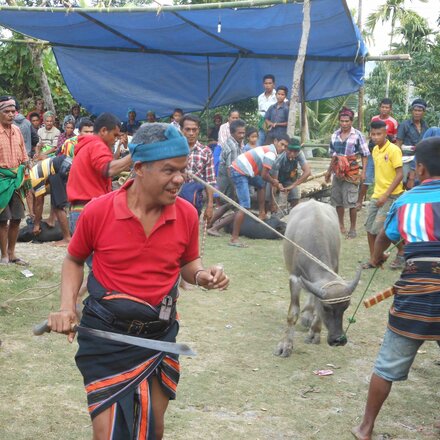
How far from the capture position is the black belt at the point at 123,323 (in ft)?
9.58

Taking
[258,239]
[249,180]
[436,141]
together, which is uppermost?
[436,141]

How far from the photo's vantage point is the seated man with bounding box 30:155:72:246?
922 centimetres

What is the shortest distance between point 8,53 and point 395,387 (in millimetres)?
14262

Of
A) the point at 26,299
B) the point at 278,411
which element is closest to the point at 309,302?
the point at 278,411

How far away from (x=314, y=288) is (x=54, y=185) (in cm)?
511

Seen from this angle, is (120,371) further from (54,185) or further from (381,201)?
(54,185)

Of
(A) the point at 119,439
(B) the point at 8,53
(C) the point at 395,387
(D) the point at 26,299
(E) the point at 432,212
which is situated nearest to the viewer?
(A) the point at 119,439

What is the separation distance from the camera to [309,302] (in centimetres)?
664

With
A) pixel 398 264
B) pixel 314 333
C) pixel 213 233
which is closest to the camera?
pixel 314 333

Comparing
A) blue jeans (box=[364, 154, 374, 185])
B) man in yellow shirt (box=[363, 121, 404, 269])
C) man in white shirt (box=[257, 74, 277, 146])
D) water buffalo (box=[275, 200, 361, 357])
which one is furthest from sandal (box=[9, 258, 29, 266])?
man in white shirt (box=[257, 74, 277, 146])

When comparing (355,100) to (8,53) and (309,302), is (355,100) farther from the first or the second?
(309,302)

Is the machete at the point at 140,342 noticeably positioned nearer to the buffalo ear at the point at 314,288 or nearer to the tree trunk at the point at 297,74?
the buffalo ear at the point at 314,288

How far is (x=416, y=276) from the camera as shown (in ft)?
12.6

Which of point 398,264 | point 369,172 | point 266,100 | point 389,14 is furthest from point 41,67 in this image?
point 389,14
